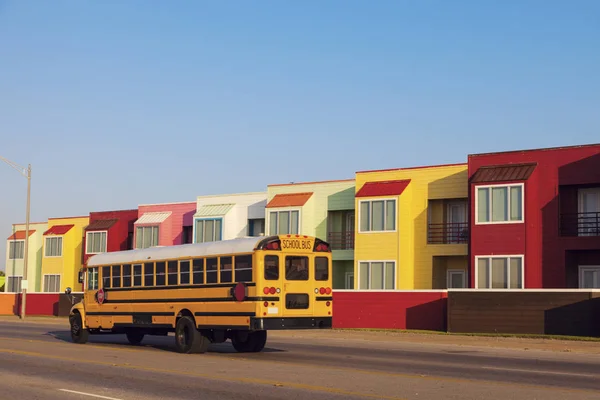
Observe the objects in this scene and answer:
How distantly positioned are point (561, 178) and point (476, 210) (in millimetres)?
4118

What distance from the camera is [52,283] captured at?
69250 millimetres

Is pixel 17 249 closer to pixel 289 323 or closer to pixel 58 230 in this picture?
pixel 58 230

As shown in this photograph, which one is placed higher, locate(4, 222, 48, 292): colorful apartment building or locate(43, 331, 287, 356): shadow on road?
locate(4, 222, 48, 292): colorful apartment building

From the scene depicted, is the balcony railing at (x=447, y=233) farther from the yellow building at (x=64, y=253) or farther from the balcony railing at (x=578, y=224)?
the yellow building at (x=64, y=253)

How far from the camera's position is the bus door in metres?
23.0

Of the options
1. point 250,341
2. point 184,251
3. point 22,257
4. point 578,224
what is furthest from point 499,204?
point 22,257

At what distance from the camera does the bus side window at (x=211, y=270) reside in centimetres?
2395

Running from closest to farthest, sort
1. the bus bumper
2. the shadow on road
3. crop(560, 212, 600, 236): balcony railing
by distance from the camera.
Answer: the bus bumper, the shadow on road, crop(560, 212, 600, 236): balcony railing

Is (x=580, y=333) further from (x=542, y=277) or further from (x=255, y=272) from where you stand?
(x=255, y=272)

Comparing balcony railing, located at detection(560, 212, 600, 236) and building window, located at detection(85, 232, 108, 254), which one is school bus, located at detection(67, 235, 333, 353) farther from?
building window, located at detection(85, 232, 108, 254)

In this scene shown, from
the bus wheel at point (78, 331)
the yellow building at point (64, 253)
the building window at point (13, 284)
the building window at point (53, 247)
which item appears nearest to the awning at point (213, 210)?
the yellow building at point (64, 253)

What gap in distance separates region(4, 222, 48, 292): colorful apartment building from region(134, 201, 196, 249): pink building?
16.3 metres

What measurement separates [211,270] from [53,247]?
48.4 m

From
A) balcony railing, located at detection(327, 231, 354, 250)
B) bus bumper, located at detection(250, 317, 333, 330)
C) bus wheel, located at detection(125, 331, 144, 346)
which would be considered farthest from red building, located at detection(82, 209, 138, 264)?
bus bumper, located at detection(250, 317, 333, 330)
